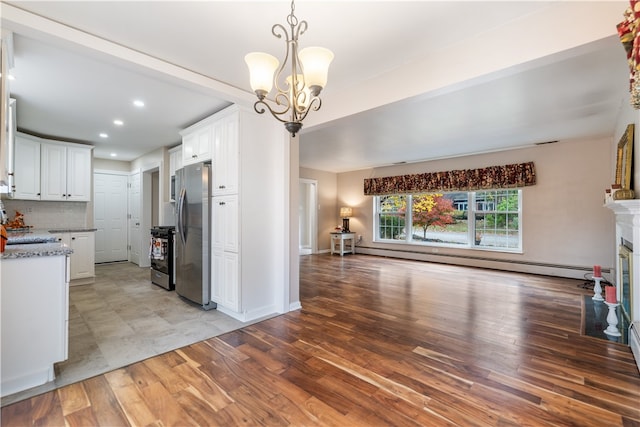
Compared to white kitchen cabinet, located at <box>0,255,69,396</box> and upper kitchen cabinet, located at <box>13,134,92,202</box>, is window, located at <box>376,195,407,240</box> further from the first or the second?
white kitchen cabinet, located at <box>0,255,69,396</box>

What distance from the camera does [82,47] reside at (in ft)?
6.82

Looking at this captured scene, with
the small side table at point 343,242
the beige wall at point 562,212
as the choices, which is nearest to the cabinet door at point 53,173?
the small side table at point 343,242

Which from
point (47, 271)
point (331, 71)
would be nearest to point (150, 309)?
point (47, 271)

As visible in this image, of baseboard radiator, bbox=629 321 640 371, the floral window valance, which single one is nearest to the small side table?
the floral window valance

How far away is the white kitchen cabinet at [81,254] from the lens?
459cm

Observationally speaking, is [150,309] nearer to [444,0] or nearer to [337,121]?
[337,121]

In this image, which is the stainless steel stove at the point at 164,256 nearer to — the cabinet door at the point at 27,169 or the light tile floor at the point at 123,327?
the light tile floor at the point at 123,327

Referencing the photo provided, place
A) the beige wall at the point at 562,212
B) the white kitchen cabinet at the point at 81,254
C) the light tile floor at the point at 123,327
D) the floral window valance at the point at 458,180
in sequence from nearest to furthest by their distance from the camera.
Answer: the light tile floor at the point at 123,327 → the white kitchen cabinet at the point at 81,254 → the beige wall at the point at 562,212 → the floral window valance at the point at 458,180

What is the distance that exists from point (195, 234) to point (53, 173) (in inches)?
130

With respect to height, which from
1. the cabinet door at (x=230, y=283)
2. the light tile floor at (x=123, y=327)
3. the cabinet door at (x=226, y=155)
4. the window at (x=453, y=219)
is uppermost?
the cabinet door at (x=226, y=155)

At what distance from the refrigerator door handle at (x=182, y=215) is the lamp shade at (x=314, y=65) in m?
2.78

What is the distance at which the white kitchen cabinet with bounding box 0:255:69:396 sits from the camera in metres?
1.81

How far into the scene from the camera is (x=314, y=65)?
1.58m

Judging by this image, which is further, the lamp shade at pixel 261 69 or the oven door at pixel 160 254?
the oven door at pixel 160 254
